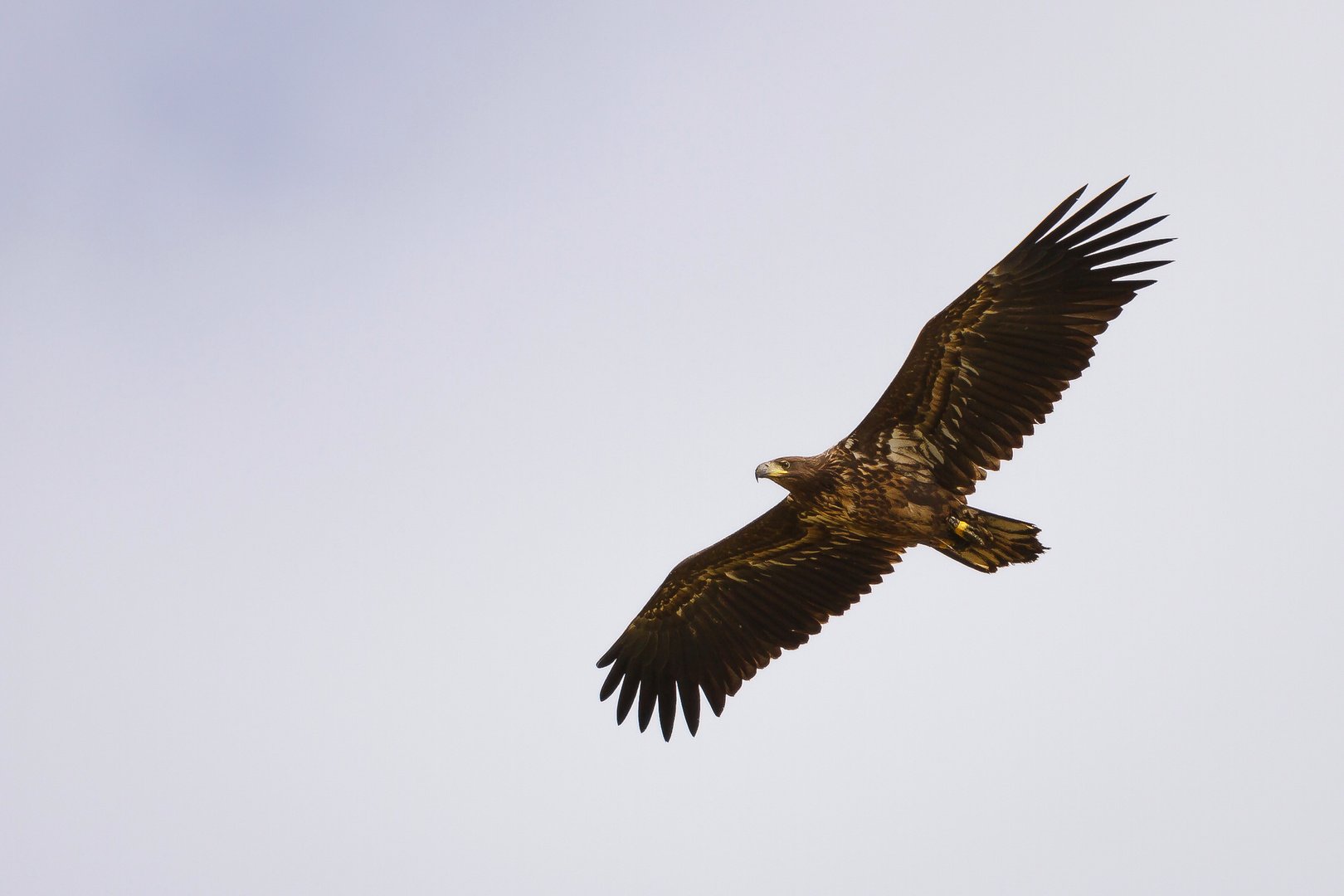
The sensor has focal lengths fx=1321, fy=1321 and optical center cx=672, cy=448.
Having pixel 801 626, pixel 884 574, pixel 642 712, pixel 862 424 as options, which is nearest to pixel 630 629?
pixel 642 712

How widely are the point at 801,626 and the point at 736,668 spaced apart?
893 mm

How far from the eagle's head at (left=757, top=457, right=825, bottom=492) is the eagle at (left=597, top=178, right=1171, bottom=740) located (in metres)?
0.01

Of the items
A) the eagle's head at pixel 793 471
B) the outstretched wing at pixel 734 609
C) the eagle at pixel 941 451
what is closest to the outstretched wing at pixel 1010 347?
Answer: the eagle at pixel 941 451

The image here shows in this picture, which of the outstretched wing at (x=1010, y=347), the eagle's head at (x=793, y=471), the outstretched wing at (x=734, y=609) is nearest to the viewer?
the outstretched wing at (x=1010, y=347)

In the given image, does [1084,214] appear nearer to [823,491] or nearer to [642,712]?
[823,491]

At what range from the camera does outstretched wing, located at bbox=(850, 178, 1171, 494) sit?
1253 cm

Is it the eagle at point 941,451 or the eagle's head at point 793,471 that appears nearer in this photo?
the eagle at point 941,451

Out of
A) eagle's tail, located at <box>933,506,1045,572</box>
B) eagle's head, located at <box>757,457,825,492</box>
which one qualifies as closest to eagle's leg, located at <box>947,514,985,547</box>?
eagle's tail, located at <box>933,506,1045,572</box>

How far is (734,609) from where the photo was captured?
49.8 ft

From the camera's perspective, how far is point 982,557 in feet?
42.6

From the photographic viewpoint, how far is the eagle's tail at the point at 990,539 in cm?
1266

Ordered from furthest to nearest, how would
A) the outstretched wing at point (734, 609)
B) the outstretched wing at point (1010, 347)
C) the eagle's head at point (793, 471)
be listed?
the outstretched wing at point (734, 609) → the eagle's head at point (793, 471) → the outstretched wing at point (1010, 347)

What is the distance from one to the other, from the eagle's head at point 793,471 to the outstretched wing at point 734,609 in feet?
3.11

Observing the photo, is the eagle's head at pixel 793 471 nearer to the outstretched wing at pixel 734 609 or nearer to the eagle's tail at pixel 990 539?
the outstretched wing at pixel 734 609
